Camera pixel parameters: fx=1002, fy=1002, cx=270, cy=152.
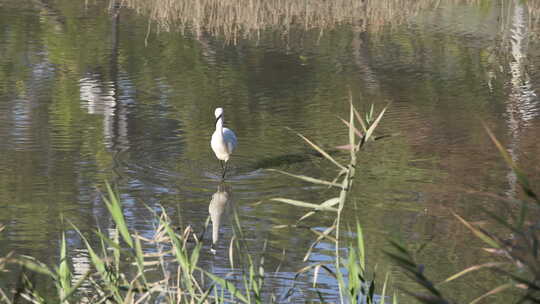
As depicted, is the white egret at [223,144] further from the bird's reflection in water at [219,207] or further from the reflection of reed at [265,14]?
the reflection of reed at [265,14]

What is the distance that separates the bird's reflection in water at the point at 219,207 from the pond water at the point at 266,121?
0.22 ft

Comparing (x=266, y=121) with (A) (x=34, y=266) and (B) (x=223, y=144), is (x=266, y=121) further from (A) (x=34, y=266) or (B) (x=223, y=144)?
(A) (x=34, y=266)

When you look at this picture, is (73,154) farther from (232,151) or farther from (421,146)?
(421,146)

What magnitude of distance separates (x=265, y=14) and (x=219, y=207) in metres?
11.6

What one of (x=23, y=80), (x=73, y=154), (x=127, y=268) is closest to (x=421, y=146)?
(x=73, y=154)

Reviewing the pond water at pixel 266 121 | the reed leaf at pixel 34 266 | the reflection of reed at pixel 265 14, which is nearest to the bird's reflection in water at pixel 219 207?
the pond water at pixel 266 121

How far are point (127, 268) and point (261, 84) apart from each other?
8.55 m

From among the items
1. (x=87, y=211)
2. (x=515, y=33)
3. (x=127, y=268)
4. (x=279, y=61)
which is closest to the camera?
(x=127, y=268)

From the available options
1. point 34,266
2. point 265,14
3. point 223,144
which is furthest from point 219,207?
point 265,14

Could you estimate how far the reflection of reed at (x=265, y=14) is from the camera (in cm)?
1922

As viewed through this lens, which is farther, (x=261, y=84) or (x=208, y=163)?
(x=261, y=84)

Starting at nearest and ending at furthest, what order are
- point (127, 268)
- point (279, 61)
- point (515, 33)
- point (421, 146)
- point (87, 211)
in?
point (127, 268)
point (87, 211)
point (421, 146)
point (279, 61)
point (515, 33)

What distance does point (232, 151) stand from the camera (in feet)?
33.6

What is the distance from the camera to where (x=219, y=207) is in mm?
8773
